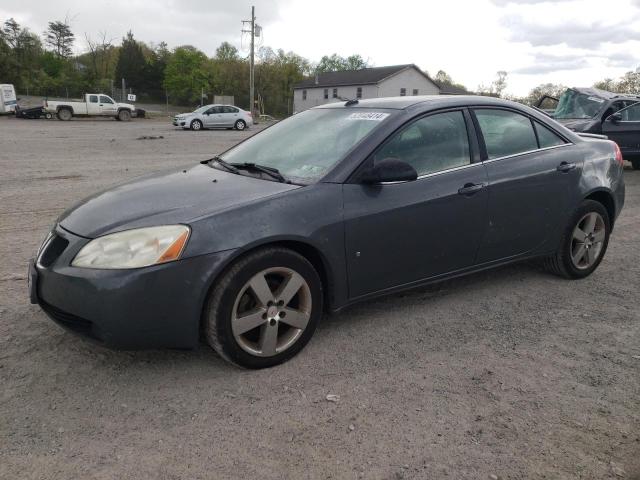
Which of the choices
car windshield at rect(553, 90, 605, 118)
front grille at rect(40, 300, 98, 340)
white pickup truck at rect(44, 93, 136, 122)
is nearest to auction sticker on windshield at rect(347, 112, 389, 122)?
front grille at rect(40, 300, 98, 340)

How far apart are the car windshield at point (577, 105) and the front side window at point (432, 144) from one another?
400 inches

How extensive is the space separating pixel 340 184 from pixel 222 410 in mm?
1485

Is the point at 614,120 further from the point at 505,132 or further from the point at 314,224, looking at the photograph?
the point at 314,224

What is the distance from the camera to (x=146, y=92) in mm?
73562

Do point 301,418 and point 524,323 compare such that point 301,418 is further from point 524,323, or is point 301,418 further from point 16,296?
point 16,296

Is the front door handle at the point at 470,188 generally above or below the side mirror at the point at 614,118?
below

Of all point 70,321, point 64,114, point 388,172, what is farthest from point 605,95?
point 64,114

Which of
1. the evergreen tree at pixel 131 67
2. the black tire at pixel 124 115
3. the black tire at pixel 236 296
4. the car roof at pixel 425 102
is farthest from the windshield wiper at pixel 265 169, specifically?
the evergreen tree at pixel 131 67

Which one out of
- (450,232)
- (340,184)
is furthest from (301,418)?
(450,232)

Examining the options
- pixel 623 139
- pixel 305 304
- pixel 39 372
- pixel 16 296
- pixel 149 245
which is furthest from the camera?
pixel 623 139

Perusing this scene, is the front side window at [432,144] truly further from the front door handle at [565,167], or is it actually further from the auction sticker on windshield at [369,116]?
the front door handle at [565,167]

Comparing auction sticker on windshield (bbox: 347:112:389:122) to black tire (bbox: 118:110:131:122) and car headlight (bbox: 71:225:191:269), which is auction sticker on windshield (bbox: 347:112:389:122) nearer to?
car headlight (bbox: 71:225:191:269)

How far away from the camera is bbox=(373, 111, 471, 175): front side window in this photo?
11.9ft

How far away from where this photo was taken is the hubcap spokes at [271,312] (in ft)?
9.91
